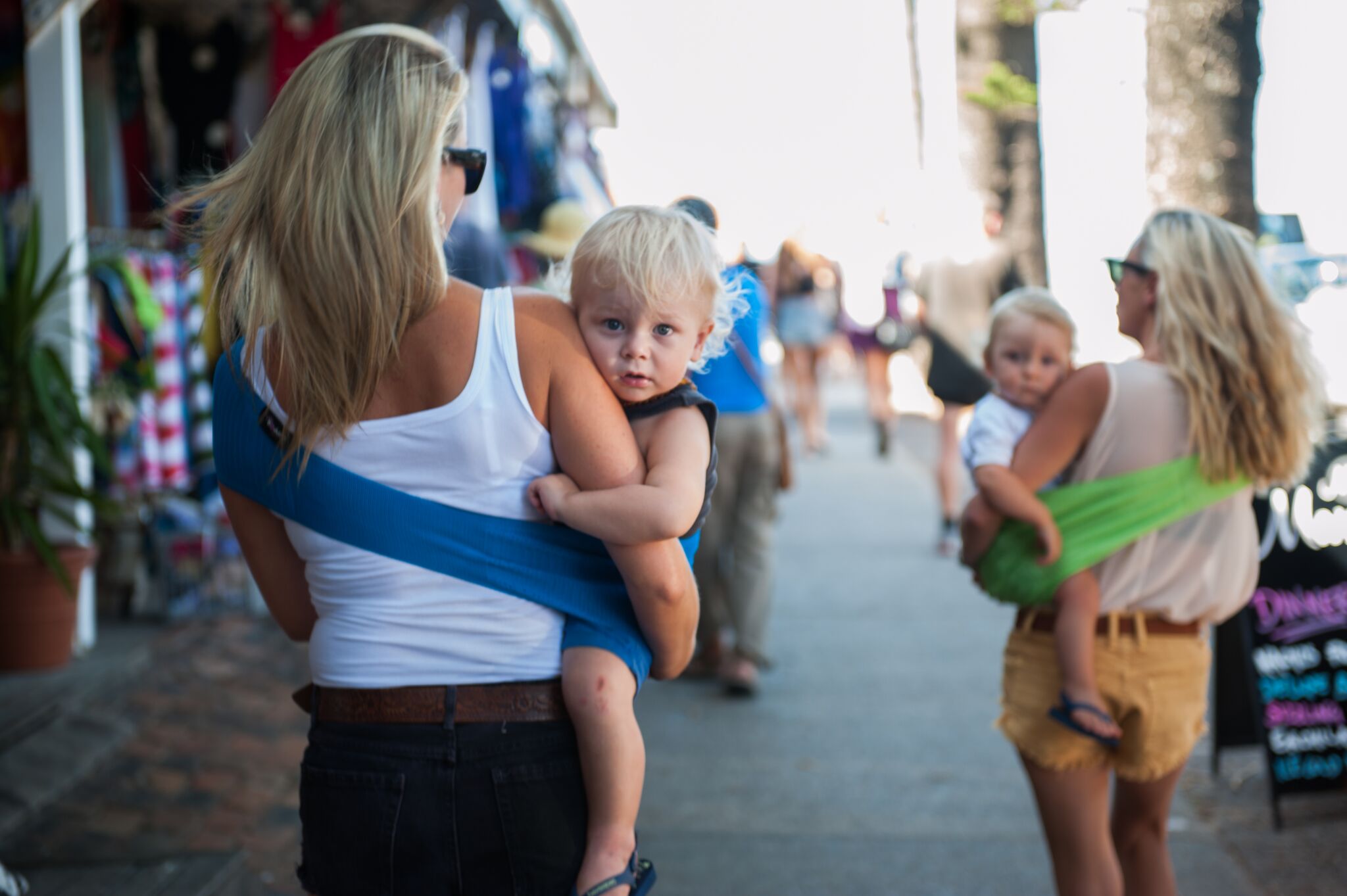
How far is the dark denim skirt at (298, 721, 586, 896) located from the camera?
179 cm

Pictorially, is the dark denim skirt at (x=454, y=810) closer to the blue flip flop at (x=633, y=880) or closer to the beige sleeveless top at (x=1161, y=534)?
the blue flip flop at (x=633, y=880)

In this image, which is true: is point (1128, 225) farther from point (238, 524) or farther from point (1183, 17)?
point (238, 524)

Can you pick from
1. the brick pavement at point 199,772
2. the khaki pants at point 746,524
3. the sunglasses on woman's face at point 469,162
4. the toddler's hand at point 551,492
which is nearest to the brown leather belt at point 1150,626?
the toddler's hand at point 551,492

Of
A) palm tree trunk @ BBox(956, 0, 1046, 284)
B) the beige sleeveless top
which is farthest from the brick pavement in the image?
palm tree trunk @ BBox(956, 0, 1046, 284)

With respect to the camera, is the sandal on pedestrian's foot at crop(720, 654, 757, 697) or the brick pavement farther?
the sandal on pedestrian's foot at crop(720, 654, 757, 697)

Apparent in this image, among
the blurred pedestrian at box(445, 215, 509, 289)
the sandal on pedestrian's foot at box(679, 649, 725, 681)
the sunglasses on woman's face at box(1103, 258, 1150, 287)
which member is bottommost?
the sandal on pedestrian's foot at box(679, 649, 725, 681)

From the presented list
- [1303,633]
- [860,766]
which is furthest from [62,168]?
[1303,633]

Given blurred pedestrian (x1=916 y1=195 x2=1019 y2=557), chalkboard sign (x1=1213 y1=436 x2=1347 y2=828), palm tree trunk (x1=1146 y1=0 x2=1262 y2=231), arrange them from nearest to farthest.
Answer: chalkboard sign (x1=1213 y1=436 x2=1347 y2=828) < palm tree trunk (x1=1146 y1=0 x2=1262 y2=231) < blurred pedestrian (x1=916 y1=195 x2=1019 y2=557)

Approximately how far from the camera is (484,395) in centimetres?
173

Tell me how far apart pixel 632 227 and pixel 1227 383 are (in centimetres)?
146

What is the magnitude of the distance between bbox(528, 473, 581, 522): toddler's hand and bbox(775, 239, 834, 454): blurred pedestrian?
37.0 ft

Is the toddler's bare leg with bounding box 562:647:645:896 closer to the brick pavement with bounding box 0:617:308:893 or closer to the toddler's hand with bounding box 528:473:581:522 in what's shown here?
the toddler's hand with bounding box 528:473:581:522

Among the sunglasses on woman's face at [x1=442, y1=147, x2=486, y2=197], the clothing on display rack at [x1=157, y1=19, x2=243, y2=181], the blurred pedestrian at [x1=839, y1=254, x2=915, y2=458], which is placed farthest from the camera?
the blurred pedestrian at [x1=839, y1=254, x2=915, y2=458]

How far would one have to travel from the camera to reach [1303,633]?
4.26 meters
